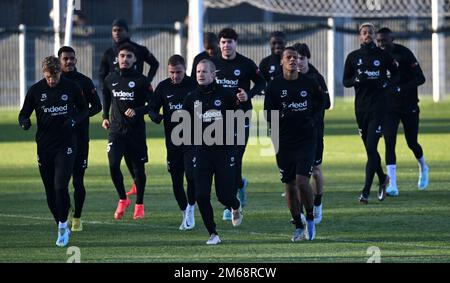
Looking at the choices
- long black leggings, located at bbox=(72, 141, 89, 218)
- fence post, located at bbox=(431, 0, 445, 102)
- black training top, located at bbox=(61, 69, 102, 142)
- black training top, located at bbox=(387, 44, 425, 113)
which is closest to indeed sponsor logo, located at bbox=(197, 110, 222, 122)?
black training top, located at bbox=(61, 69, 102, 142)

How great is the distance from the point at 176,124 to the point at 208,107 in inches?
63.3

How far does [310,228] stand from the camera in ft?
48.9

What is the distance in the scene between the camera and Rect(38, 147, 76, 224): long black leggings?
48.8ft

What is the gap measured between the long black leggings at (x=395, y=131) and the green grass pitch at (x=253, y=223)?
1.87ft

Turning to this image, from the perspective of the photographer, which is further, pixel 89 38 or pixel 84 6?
pixel 84 6

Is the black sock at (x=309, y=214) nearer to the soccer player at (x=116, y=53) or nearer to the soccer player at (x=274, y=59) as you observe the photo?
the soccer player at (x=274, y=59)

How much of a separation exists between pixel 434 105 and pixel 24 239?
23.0 m

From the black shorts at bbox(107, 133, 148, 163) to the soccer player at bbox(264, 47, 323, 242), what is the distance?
2539 mm

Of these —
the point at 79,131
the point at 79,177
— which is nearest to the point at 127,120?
the point at 79,131

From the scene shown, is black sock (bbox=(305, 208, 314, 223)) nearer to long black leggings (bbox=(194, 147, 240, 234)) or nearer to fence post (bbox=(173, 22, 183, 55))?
long black leggings (bbox=(194, 147, 240, 234))
